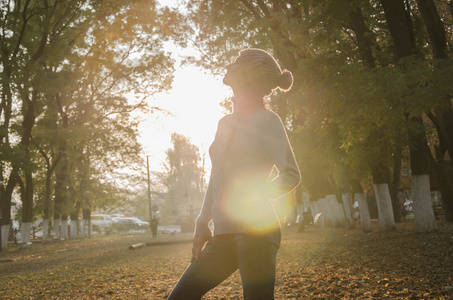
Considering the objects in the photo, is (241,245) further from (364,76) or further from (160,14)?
(160,14)

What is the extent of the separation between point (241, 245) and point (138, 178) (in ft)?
133

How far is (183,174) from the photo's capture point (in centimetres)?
6981

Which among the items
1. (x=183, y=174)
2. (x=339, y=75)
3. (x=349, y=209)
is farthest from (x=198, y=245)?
(x=183, y=174)

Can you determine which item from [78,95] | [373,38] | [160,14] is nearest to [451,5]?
[373,38]

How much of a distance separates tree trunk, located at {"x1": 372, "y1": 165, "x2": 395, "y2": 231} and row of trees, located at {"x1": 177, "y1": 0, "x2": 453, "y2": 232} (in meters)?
0.04

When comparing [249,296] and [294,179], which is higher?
[294,179]

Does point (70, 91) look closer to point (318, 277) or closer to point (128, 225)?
point (318, 277)

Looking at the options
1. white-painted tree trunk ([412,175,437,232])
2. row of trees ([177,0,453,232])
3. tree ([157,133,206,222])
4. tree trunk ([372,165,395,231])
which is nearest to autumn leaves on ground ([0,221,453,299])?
white-painted tree trunk ([412,175,437,232])

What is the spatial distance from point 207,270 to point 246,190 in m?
0.43

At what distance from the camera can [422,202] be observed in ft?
44.2

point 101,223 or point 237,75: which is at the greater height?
point 101,223

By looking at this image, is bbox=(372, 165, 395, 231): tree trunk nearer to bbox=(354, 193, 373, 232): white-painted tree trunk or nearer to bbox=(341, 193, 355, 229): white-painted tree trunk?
bbox=(354, 193, 373, 232): white-painted tree trunk

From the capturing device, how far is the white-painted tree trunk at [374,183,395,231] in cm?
1725

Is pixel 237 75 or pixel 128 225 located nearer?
pixel 237 75
